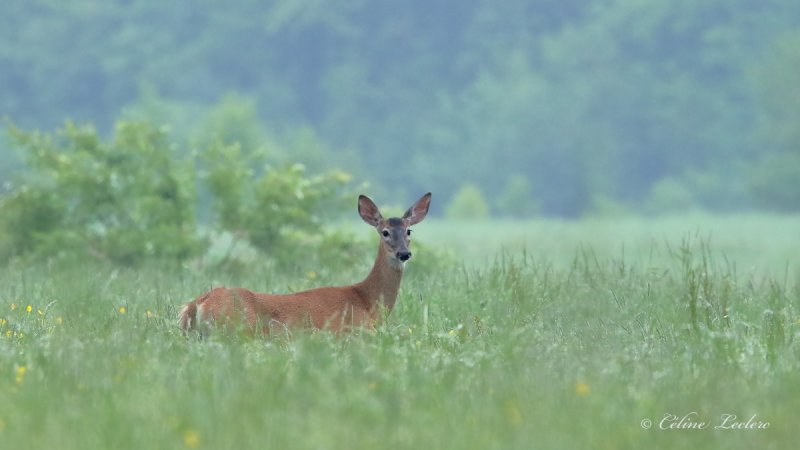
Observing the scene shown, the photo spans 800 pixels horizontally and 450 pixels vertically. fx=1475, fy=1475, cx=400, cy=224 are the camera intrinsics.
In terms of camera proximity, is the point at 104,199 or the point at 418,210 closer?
the point at 418,210

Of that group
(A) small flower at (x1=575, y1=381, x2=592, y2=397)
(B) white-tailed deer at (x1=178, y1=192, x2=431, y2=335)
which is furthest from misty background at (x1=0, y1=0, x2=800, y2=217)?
(A) small flower at (x1=575, y1=381, x2=592, y2=397)

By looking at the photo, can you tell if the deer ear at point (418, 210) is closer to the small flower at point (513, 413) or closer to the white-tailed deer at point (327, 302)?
the white-tailed deer at point (327, 302)

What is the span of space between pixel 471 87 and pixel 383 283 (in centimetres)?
6558

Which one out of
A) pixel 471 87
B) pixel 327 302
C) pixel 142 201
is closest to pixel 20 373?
pixel 327 302

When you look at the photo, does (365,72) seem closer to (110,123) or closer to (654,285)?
(110,123)

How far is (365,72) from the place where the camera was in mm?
72125

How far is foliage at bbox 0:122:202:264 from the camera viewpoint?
15.5 m

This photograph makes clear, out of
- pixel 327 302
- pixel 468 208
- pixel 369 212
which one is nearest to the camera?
pixel 327 302

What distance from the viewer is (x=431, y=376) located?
20.2ft

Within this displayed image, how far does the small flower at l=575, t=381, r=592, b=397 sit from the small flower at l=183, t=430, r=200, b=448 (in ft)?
5.09

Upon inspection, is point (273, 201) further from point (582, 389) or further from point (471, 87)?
point (471, 87)

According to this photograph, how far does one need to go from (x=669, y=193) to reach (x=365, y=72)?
18.3 m

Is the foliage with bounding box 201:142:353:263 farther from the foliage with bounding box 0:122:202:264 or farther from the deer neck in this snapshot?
the deer neck

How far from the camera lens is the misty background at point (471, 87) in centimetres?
6150
